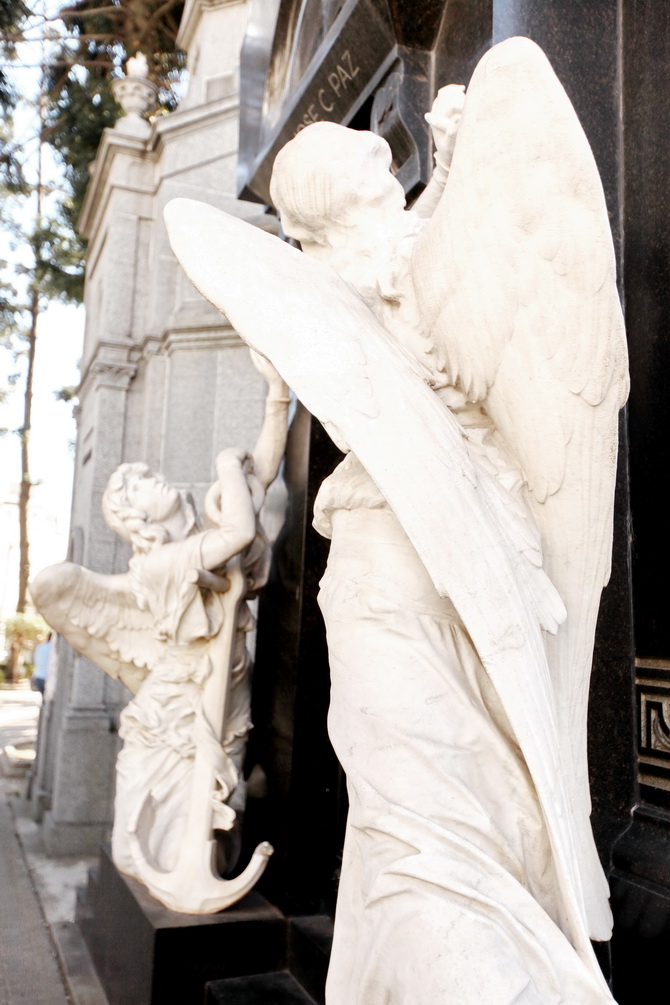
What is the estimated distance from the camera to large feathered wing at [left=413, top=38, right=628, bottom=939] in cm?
141

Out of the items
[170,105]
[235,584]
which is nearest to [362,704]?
[235,584]

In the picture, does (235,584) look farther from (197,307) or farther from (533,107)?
(197,307)

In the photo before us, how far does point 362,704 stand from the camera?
153 centimetres

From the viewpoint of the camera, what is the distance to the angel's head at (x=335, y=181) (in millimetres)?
1783

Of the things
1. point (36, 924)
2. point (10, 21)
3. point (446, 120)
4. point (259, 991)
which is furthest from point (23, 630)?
point (446, 120)

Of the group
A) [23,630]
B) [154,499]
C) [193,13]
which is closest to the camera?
[154,499]

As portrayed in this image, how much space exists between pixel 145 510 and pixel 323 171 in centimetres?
226

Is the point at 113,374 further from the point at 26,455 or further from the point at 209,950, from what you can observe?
the point at 26,455

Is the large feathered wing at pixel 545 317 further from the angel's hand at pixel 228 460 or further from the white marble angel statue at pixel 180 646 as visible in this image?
the angel's hand at pixel 228 460

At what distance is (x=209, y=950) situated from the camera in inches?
117

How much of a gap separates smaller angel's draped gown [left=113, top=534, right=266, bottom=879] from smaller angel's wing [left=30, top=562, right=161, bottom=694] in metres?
0.20

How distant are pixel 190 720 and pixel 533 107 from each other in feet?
9.79

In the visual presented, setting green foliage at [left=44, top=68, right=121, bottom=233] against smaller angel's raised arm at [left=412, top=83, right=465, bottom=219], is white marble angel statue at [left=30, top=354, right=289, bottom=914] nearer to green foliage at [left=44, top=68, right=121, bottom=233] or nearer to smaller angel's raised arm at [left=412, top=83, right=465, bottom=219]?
smaller angel's raised arm at [left=412, top=83, right=465, bottom=219]

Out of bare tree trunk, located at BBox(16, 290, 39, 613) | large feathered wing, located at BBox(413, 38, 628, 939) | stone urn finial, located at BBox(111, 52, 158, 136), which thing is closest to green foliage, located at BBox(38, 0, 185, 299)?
stone urn finial, located at BBox(111, 52, 158, 136)
